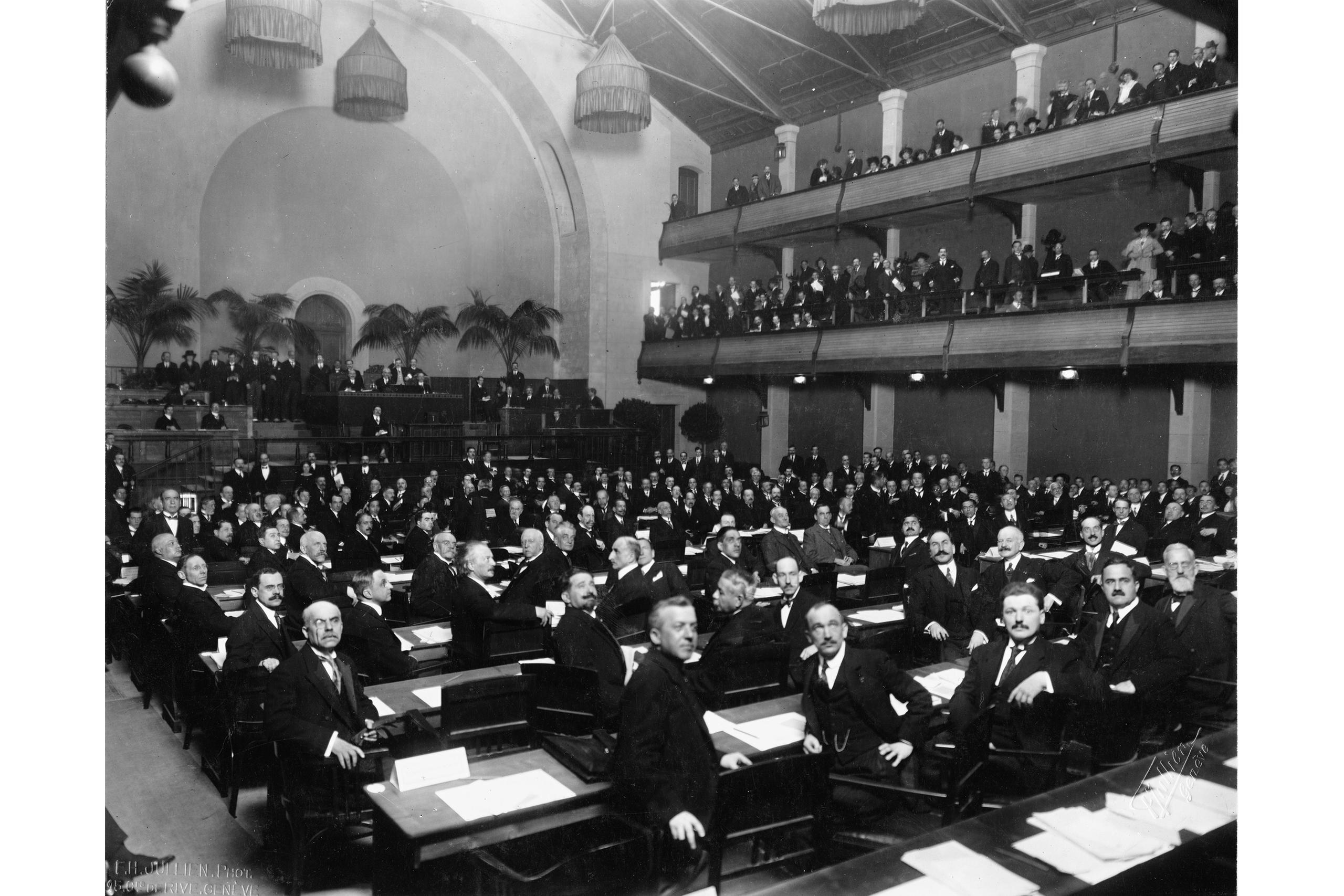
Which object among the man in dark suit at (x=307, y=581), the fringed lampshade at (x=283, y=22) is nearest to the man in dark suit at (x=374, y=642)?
the man in dark suit at (x=307, y=581)

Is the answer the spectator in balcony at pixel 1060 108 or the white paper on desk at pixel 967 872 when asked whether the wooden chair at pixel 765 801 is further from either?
the spectator in balcony at pixel 1060 108

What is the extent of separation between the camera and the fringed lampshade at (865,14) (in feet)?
35.0

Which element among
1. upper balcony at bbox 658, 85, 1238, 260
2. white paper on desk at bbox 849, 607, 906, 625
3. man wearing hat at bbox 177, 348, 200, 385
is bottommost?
white paper on desk at bbox 849, 607, 906, 625

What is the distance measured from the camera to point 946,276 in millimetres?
17172

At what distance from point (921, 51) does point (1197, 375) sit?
23.9 ft

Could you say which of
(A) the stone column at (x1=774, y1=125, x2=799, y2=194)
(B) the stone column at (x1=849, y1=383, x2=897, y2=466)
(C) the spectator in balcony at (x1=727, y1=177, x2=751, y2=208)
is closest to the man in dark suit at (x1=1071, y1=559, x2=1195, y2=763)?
(B) the stone column at (x1=849, y1=383, x2=897, y2=466)

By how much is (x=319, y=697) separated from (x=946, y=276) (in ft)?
48.6

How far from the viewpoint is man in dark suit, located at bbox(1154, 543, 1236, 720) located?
5891mm

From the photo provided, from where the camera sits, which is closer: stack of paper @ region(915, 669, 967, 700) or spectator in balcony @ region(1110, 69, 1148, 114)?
stack of paper @ region(915, 669, 967, 700)

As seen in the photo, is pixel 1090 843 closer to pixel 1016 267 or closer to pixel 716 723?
pixel 716 723

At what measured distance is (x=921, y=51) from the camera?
16828mm

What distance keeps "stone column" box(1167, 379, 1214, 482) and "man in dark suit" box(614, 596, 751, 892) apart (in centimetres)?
1266

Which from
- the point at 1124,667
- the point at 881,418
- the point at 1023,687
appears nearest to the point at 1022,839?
the point at 1023,687

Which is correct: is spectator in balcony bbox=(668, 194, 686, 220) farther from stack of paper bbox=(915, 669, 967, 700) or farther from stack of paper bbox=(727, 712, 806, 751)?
stack of paper bbox=(727, 712, 806, 751)
